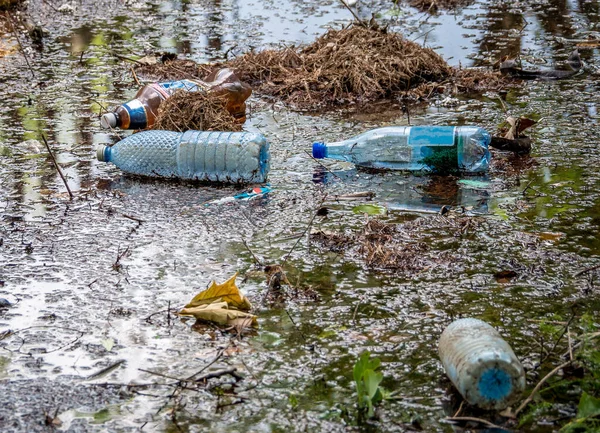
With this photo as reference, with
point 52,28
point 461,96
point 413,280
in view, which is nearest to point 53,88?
point 52,28

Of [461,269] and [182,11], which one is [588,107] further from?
[182,11]

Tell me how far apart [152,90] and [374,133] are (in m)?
1.50

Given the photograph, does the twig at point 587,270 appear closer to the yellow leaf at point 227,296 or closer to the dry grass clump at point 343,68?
the yellow leaf at point 227,296

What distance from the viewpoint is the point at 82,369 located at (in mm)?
3092

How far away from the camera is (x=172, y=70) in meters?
7.32

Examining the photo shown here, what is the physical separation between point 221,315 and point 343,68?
3.80 m

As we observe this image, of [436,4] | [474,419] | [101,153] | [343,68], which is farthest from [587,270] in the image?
[436,4]

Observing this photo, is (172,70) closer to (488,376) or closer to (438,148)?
(438,148)

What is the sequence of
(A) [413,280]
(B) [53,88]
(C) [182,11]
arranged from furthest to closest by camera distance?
(C) [182,11]
(B) [53,88]
(A) [413,280]

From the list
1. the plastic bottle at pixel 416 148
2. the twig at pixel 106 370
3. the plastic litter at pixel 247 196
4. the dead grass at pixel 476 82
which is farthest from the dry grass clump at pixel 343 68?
the twig at pixel 106 370

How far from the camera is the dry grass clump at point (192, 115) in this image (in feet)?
17.5

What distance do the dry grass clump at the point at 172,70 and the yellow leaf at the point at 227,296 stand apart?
3935 mm

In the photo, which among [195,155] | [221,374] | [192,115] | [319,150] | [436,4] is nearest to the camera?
[221,374]

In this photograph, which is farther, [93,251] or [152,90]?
[152,90]
